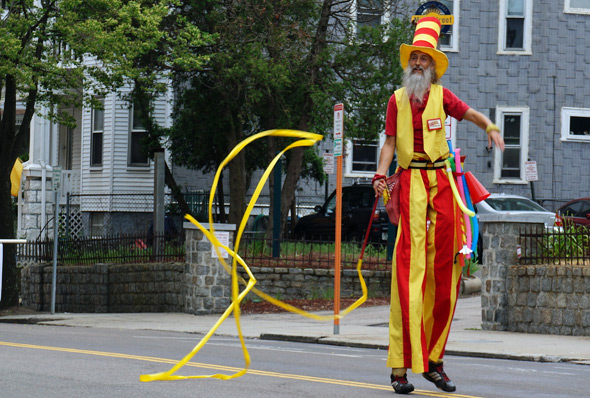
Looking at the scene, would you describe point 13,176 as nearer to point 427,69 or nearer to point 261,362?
point 261,362

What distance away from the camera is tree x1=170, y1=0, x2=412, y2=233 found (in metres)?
23.2

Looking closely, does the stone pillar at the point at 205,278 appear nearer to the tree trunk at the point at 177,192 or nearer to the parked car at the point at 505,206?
the parked car at the point at 505,206

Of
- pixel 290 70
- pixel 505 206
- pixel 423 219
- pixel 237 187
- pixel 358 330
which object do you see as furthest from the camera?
pixel 237 187

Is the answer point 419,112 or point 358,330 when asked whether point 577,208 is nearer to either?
point 358,330

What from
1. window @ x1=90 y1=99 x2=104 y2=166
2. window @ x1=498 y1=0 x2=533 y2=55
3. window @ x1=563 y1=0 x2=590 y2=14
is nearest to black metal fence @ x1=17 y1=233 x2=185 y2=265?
window @ x1=90 y1=99 x2=104 y2=166

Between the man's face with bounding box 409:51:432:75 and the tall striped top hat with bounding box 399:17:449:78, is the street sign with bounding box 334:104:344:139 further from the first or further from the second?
the man's face with bounding box 409:51:432:75

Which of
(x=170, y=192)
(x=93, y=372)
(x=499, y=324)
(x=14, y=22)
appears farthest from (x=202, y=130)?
(x=93, y=372)

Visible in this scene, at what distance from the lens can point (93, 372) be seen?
896cm

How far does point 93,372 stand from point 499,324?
Answer: 24.4ft

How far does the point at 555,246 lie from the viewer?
48.2ft

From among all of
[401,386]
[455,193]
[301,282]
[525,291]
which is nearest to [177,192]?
[301,282]

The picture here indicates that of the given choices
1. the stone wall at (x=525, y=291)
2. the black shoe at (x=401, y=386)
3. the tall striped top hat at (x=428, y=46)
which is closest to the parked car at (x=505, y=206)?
the stone wall at (x=525, y=291)

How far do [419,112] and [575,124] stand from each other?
2585 centimetres

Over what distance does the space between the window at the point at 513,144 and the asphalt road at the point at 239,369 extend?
20259mm
